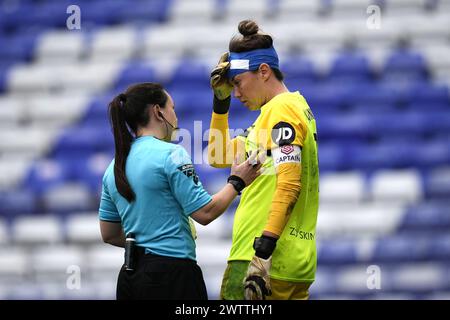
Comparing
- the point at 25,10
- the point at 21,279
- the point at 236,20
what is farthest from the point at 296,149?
the point at 25,10

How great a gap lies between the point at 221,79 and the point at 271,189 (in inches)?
21.3

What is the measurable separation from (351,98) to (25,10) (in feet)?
11.9

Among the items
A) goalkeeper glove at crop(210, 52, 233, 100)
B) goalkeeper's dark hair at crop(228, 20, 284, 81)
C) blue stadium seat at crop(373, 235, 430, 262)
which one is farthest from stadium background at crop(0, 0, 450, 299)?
goalkeeper's dark hair at crop(228, 20, 284, 81)

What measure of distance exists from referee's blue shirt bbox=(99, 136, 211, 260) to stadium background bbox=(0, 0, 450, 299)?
13.2ft

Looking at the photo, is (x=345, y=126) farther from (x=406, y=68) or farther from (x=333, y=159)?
(x=406, y=68)

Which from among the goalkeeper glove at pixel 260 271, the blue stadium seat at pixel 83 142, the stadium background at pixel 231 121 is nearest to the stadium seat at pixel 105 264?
the stadium background at pixel 231 121

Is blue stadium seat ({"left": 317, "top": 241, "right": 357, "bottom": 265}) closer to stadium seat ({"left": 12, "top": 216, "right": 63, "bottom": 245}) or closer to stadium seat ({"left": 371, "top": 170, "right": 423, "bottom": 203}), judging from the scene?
stadium seat ({"left": 371, "top": 170, "right": 423, "bottom": 203})

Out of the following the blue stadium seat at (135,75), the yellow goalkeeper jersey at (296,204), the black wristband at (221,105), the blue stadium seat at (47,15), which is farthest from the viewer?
the blue stadium seat at (47,15)

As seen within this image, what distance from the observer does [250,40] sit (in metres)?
3.98

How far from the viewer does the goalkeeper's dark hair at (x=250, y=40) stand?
3971 millimetres

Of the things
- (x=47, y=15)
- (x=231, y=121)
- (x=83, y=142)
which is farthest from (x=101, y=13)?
(x=231, y=121)

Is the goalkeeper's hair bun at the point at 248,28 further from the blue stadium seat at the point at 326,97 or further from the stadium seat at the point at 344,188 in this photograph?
the blue stadium seat at the point at 326,97

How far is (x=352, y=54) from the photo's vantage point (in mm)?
8828

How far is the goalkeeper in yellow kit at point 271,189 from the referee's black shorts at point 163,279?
19cm
